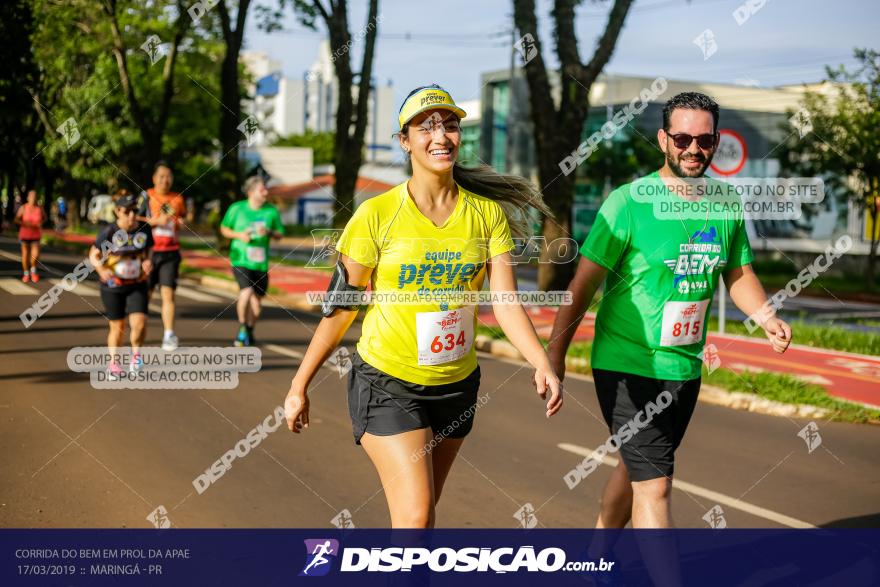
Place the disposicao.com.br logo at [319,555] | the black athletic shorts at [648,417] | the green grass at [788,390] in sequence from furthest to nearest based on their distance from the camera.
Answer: the green grass at [788,390], the disposicao.com.br logo at [319,555], the black athletic shorts at [648,417]

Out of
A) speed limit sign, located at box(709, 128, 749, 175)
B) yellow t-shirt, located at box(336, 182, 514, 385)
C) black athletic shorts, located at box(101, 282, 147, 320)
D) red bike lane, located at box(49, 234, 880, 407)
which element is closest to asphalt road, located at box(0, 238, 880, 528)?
black athletic shorts, located at box(101, 282, 147, 320)

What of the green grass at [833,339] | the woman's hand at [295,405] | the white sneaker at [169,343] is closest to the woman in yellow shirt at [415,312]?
the woman's hand at [295,405]

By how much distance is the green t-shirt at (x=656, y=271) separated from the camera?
3.76 m

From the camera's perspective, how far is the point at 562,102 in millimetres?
15875

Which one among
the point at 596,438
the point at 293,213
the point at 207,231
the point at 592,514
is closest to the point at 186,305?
the point at 596,438

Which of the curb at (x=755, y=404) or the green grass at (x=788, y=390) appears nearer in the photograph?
the green grass at (x=788, y=390)

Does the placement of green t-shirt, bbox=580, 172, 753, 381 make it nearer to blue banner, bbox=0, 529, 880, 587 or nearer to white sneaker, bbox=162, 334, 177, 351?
blue banner, bbox=0, 529, 880, 587

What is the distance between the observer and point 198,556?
447 cm

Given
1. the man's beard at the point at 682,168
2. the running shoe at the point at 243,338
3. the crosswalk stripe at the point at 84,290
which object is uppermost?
the man's beard at the point at 682,168

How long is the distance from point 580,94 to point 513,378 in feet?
22.0

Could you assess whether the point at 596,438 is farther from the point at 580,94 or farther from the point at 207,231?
the point at 207,231

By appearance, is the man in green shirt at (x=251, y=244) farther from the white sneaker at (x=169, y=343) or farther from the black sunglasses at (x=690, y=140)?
the black sunglasses at (x=690, y=140)

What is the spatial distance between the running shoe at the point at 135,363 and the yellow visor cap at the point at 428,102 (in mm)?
6246

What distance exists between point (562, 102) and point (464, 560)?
12365 millimetres
